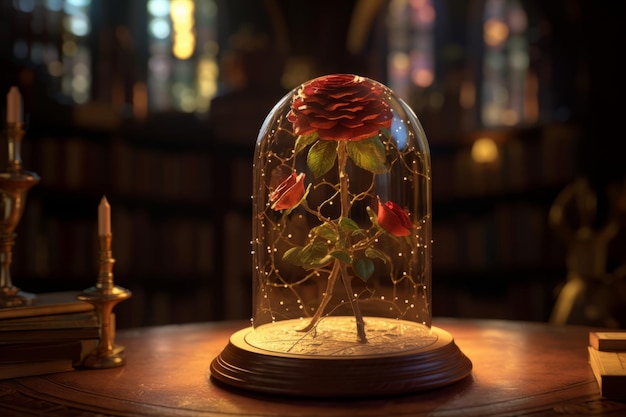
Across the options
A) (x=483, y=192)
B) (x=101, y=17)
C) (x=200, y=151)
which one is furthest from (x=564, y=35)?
(x=101, y=17)

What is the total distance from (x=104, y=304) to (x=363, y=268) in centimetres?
57

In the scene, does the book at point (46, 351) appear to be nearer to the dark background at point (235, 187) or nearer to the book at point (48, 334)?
the book at point (48, 334)

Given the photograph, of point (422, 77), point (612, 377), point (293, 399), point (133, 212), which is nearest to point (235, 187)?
point (133, 212)

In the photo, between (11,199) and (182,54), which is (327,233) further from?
(182,54)

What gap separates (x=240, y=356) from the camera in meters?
1.36

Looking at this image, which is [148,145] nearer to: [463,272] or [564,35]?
[463,272]

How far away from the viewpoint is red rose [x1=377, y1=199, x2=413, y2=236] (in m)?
1.44

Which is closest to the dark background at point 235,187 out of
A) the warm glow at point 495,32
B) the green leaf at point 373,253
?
the warm glow at point 495,32

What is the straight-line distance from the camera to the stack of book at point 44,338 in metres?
1.50

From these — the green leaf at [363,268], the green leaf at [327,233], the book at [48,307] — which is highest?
the green leaf at [327,233]

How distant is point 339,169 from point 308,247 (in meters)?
0.18

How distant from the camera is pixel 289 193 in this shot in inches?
58.3

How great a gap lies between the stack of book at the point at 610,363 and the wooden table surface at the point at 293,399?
22mm

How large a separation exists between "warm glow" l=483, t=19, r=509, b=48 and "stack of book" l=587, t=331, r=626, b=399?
5.15 m
